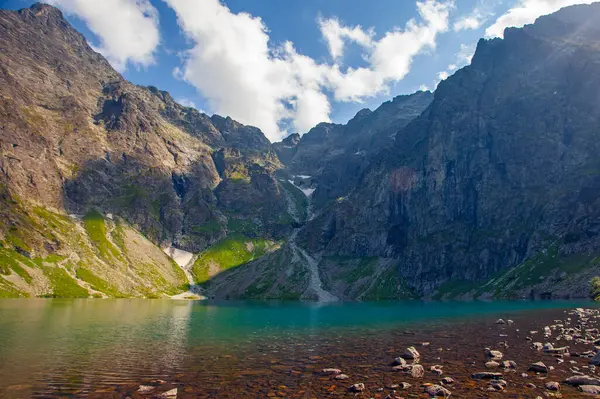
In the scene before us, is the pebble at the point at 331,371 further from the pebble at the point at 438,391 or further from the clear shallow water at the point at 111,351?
the clear shallow water at the point at 111,351

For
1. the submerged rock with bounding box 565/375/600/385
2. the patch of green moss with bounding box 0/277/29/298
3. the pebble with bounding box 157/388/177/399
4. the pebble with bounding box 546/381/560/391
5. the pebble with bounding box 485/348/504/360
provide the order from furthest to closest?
the patch of green moss with bounding box 0/277/29/298 → the pebble with bounding box 485/348/504/360 → the pebble with bounding box 157/388/177/399 → the submerged rock with bounding box 565/375/600/385 → the pebble with bounding box 546/381/560/391

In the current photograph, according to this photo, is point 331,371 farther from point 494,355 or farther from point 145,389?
point 494,355

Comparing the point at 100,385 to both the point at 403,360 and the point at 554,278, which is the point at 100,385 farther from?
the point at 554,278

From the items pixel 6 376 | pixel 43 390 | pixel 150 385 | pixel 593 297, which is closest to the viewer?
pixel 43 390

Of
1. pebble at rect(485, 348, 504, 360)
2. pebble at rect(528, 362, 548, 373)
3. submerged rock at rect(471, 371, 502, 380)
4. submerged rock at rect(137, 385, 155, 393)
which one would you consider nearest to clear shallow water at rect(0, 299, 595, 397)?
submerged rock at rect(137, 385, 155, 393)

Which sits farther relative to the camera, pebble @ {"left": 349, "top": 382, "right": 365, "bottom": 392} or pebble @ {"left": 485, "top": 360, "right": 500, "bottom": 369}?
pebble @ {"left": 485, "top": 360, "right": 500, "bottom": 369}

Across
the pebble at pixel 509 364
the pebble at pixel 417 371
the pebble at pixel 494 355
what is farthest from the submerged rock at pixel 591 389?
the pebble at pixel 494 355

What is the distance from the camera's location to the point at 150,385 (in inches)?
1155

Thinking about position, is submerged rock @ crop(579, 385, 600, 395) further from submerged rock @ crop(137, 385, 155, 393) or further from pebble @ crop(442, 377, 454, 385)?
submerged rock @ crop(137, 385, 155, 393)

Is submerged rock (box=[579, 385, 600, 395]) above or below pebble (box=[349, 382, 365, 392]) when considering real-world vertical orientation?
above

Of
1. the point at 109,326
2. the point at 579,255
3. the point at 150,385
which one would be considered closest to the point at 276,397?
the point at 150,385

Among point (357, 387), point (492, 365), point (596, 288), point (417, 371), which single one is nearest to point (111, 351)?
point (357, 387)

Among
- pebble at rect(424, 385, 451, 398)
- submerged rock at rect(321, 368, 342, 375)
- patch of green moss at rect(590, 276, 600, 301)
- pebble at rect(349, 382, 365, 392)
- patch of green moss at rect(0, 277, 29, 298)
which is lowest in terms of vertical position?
submerged rock at rect(321, 368, 342, 375)

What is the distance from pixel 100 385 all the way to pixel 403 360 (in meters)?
25.9
